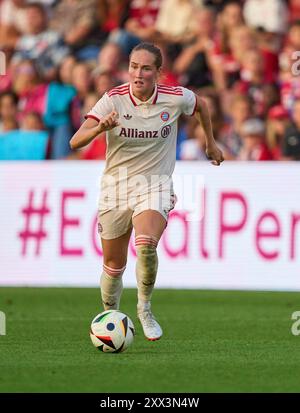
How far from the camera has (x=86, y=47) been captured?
20141mm

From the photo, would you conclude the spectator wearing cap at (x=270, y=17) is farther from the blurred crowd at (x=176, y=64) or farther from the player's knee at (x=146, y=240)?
the player's knee at (x=146, y=240)

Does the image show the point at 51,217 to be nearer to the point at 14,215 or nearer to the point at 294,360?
the point at 14,215

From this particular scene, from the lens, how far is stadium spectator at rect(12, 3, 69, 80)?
1988 cm

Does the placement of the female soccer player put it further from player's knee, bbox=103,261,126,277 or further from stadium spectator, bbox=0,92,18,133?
stadium spectator, bbox=0,92,18,133

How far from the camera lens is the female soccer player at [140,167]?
9633 mm

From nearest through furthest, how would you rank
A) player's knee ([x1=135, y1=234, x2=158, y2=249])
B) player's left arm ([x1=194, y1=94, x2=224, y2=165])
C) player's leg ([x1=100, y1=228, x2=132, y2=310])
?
1. player's knee ([x1=135, y1=234, x2=158, y2=249])
2. player's leg ([x1=100, y1=228, x2=132, y2=310])
3. player's left arm ([x1=194, y1=94, x2=224, y2=165])

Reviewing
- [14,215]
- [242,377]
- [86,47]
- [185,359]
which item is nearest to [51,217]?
[14,215]

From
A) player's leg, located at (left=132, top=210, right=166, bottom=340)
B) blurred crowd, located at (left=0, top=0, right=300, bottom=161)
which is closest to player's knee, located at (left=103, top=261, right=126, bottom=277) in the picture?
player's leg, located at (left=132, top=210, right=166, bottom=340)

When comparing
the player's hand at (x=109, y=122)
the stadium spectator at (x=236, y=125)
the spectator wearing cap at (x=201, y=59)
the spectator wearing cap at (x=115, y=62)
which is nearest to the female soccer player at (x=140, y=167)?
the player's hand at (x=109, y=122)

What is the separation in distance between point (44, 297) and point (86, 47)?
6497mm

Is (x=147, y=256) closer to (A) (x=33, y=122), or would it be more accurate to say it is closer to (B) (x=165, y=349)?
(B) (x=165, y=349)

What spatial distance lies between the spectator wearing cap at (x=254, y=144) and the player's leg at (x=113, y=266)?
717cm

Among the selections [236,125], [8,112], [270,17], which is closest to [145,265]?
[236,125]
